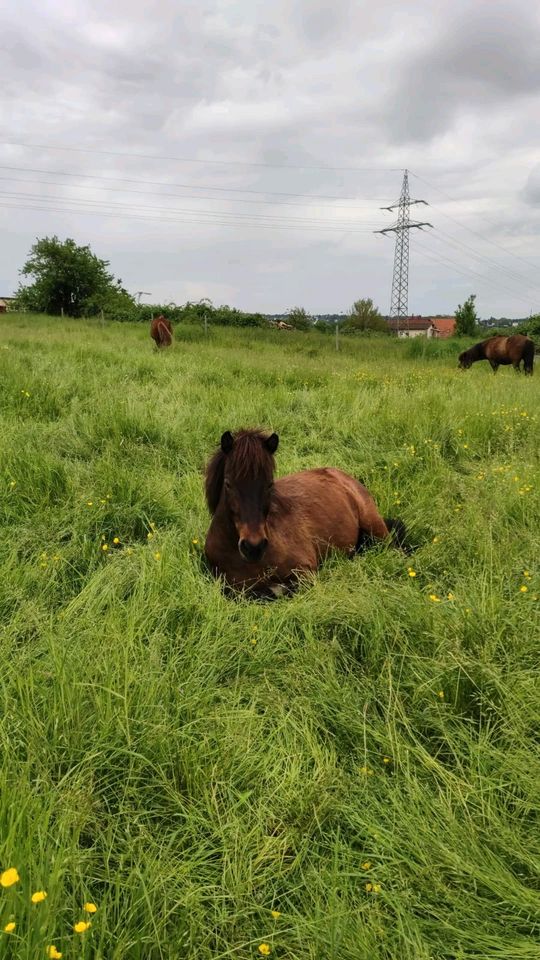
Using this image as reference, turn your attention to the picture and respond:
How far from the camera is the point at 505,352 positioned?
15859mm

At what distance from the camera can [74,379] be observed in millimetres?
7238

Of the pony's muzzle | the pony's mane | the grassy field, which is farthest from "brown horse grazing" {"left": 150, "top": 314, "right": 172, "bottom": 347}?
the pony's muzzle

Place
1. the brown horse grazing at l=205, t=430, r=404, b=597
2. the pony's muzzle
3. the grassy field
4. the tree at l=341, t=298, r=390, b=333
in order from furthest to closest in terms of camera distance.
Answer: the tree at l=341, t=298, r=390, b=333
the brown horse grazing at l=205, t=430, r=404, b=597
the pony's muzzle
the grassy field

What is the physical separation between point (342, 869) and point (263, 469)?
184cm

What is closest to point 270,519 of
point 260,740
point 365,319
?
point 260,740

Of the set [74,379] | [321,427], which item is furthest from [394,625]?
[74,379]

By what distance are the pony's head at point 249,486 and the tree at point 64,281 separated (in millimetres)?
40911

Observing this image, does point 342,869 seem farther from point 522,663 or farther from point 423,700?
point 522,663

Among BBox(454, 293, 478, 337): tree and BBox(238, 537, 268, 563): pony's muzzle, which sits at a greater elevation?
BBox(454, 293, 478, 337): tree

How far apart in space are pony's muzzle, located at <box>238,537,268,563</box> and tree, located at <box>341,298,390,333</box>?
43057mm

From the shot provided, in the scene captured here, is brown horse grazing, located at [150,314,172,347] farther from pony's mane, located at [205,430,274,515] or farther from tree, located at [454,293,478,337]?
tree, located at [454,293,478,337]

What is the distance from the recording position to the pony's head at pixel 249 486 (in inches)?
110

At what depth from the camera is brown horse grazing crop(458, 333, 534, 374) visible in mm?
15391

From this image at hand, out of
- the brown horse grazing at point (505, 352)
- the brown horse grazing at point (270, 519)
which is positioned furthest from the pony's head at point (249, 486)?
the brown horse grazing at point (505, 352)
